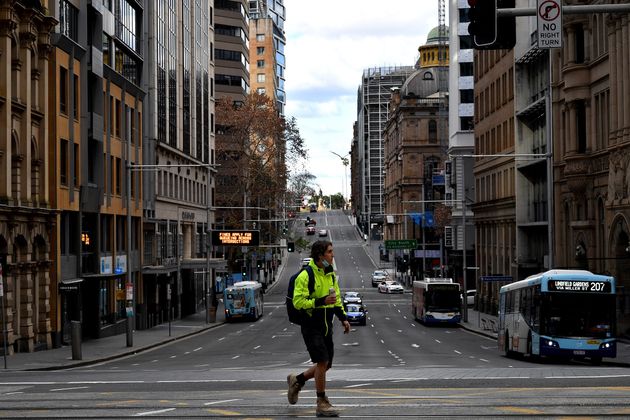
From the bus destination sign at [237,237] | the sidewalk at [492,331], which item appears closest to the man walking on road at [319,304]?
the sidewalk at [492,331]

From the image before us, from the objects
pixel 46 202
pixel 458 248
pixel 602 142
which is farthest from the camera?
pixel 458 248

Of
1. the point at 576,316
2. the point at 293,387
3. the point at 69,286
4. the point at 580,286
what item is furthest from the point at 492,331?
the point at 293,387

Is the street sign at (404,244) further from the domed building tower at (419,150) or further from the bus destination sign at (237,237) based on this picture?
Result: the bus destination sign at (237,237)

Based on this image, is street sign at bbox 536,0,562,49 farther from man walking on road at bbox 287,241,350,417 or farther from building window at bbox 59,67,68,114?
building window at bbox 59,67,68,114

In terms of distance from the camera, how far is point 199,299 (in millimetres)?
86062

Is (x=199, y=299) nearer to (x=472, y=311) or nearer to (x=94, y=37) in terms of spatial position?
(x=472, y=311)

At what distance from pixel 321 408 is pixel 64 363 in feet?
78.2

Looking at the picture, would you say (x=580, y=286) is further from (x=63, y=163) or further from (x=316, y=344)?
(x=63, y=163)

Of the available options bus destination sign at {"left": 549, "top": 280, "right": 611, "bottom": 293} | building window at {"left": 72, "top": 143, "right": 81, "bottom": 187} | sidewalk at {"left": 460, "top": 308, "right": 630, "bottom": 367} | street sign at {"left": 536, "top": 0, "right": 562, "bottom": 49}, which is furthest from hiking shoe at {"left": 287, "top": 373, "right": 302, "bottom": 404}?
building window at {"left": 72, "top": 143, "right": 81, "bottom": 187}

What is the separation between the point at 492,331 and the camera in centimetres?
5753

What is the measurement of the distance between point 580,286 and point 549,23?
60.1 ft

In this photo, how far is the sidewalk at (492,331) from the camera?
32.6m

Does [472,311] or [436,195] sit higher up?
[436,195]

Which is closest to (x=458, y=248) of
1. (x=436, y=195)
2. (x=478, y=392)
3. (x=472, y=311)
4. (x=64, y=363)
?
(x=472, y=311)
